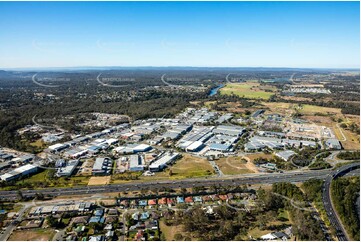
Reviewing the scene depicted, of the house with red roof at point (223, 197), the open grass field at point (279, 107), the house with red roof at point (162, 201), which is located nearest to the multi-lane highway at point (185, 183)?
the house with red roof at point (162, 201)

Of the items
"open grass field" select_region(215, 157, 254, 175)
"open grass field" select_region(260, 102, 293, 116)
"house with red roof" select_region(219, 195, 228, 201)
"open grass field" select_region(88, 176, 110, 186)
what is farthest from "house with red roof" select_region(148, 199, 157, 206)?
"open grass field" select_region(260, 102, 293, 116)

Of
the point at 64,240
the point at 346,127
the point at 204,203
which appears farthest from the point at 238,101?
the point at 64,240

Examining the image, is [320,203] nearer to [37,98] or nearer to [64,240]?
[64,240]

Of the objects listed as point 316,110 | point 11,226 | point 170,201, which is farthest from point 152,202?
point 316,110

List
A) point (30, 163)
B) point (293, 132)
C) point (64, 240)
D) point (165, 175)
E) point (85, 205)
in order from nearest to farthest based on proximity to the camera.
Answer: point (64, 240) < point (85, 205) < point (165, 175) < point (30, 163) < point (293, 132)

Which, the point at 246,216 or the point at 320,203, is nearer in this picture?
the point at 246,216

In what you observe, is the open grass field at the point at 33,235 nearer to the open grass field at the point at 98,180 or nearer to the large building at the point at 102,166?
the open grass field at the point at 98,180
